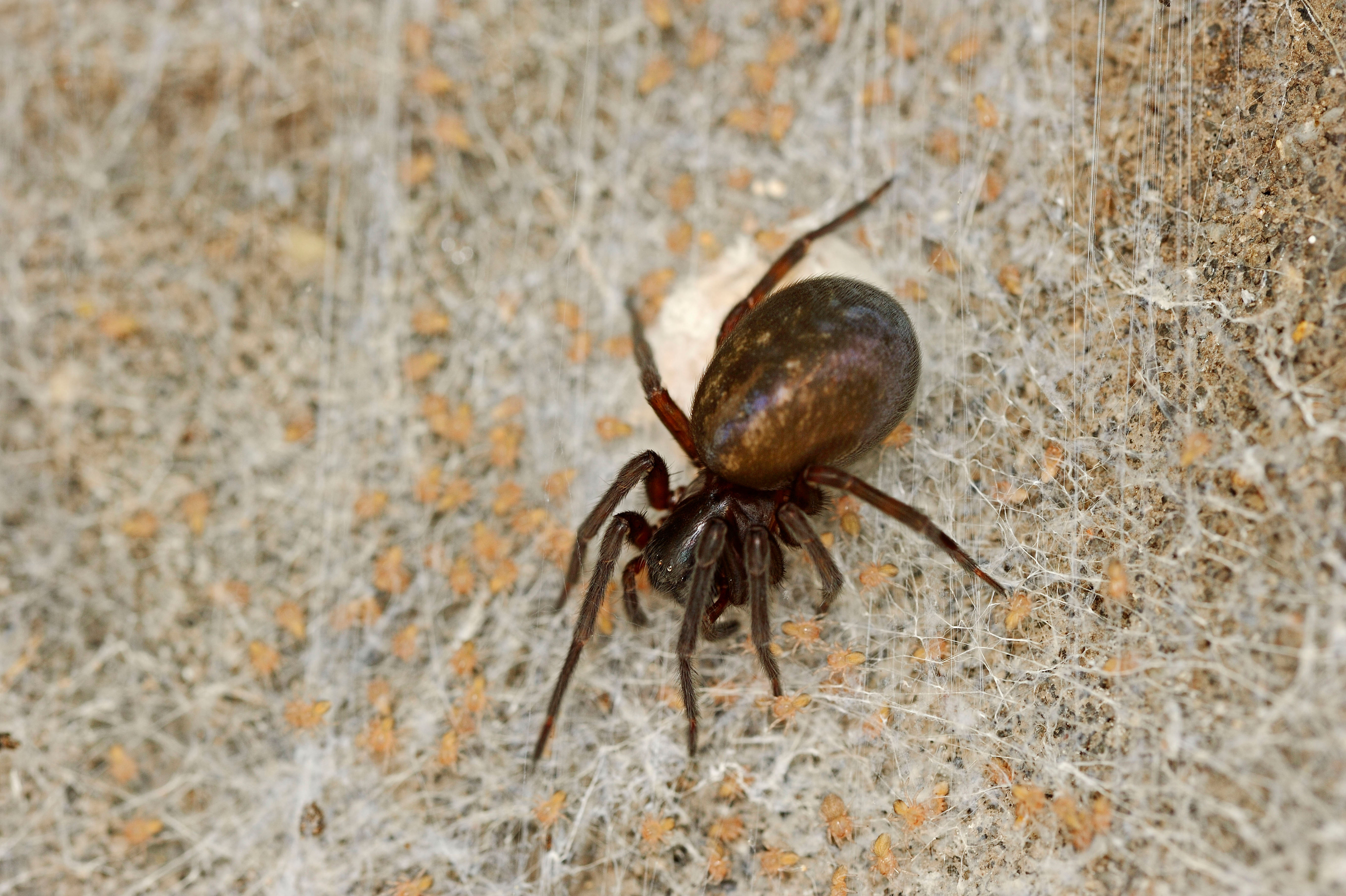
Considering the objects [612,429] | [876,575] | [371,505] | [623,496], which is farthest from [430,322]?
[876,575]

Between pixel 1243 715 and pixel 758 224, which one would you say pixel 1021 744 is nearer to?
pixel 1243 715

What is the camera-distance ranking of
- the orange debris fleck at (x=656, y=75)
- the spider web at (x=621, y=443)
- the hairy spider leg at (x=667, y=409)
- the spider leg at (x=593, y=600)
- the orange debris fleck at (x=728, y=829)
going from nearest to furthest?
the spider web at (x=621, y=443), the spider leg at (x=593, y=600), the orange debris fleck at (x=728, y=829), the hairy spider leg at (x=667, y=409), the orange debris fleck at (x=656, y=75)

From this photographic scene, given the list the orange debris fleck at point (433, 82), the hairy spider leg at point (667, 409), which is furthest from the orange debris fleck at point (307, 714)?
the orange debris fleck at point (433, 82)

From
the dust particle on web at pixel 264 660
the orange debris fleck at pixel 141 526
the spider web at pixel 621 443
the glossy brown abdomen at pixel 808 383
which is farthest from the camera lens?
the orange debris fleck at pixel 141 526

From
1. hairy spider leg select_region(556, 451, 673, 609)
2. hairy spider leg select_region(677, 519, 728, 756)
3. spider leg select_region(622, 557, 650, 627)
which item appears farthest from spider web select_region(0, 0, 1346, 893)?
hairy spider leg select_region(677, 519, 728, 756)

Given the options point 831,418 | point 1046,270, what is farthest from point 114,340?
point 1046,270

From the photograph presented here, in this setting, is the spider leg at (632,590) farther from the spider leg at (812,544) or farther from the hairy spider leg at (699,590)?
the spider leg at (812,544)
